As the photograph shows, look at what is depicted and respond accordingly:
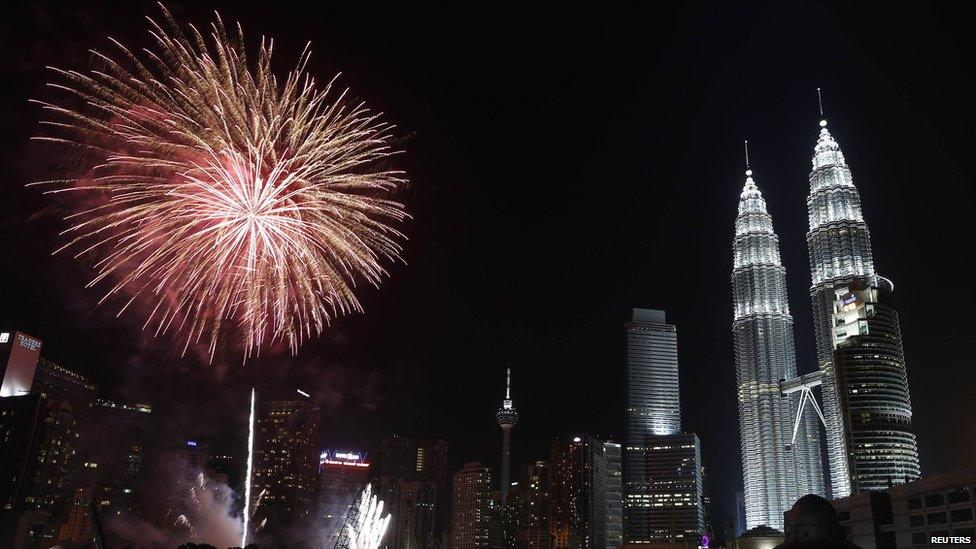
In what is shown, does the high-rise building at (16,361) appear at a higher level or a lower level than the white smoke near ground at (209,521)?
higher

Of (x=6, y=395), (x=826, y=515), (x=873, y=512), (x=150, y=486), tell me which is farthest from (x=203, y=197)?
(x=150, y=486)

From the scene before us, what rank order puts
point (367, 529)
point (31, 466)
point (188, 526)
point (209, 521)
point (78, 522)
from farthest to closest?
point (78, 522) < point (31, 466) < point (188, 526) < point (209, 521) < point (367, 529)

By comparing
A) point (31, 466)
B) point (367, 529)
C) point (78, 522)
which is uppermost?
point (31, 466)

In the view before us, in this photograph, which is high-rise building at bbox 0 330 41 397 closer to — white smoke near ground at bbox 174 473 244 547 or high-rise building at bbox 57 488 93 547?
high-rise building at bbox 57 488 93 547

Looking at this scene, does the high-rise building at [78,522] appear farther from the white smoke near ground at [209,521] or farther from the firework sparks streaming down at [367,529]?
the firework sparks streaming down at [367,529]

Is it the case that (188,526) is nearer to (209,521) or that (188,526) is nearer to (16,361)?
(209,521)

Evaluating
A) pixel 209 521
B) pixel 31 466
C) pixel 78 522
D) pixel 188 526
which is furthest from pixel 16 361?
pixel 209 521

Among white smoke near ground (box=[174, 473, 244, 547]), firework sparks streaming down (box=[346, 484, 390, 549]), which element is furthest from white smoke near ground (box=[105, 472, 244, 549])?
firework sparks streaming down (box=[346, 484, 390, 549])

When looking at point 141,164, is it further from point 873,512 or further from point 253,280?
point 873,512

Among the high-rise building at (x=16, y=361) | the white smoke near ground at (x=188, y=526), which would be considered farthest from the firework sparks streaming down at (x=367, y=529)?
the high-rise building at (x=16, y=361)
